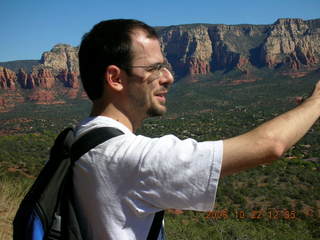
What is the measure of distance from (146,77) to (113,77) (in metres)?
0.14

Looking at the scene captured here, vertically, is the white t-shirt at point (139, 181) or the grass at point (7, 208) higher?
the white t-shirt at point (139, 181)

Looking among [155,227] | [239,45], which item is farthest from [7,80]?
[155,227]

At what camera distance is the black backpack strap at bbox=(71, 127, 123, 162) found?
→ 4.12 feet

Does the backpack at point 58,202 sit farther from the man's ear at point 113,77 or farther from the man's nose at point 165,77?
the man's nose at point 165,77

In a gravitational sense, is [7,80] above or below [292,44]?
below

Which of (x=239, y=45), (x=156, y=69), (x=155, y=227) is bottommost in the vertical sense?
(x=239, y=45)

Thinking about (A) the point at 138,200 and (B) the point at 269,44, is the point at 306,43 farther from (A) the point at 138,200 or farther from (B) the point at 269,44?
(A) the point at 138,200

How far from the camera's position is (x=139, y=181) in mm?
1188

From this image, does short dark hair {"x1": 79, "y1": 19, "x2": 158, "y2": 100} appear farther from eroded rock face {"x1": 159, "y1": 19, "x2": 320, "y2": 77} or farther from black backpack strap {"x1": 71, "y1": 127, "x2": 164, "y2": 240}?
eroded rock face {"x1": 159, "y1": 19, "x2": 320, "y2": 77}

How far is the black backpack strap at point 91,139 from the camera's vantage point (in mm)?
1255

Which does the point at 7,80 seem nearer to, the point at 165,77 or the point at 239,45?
the point at 239,45

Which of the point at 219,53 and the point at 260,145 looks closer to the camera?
the point at 260,145
